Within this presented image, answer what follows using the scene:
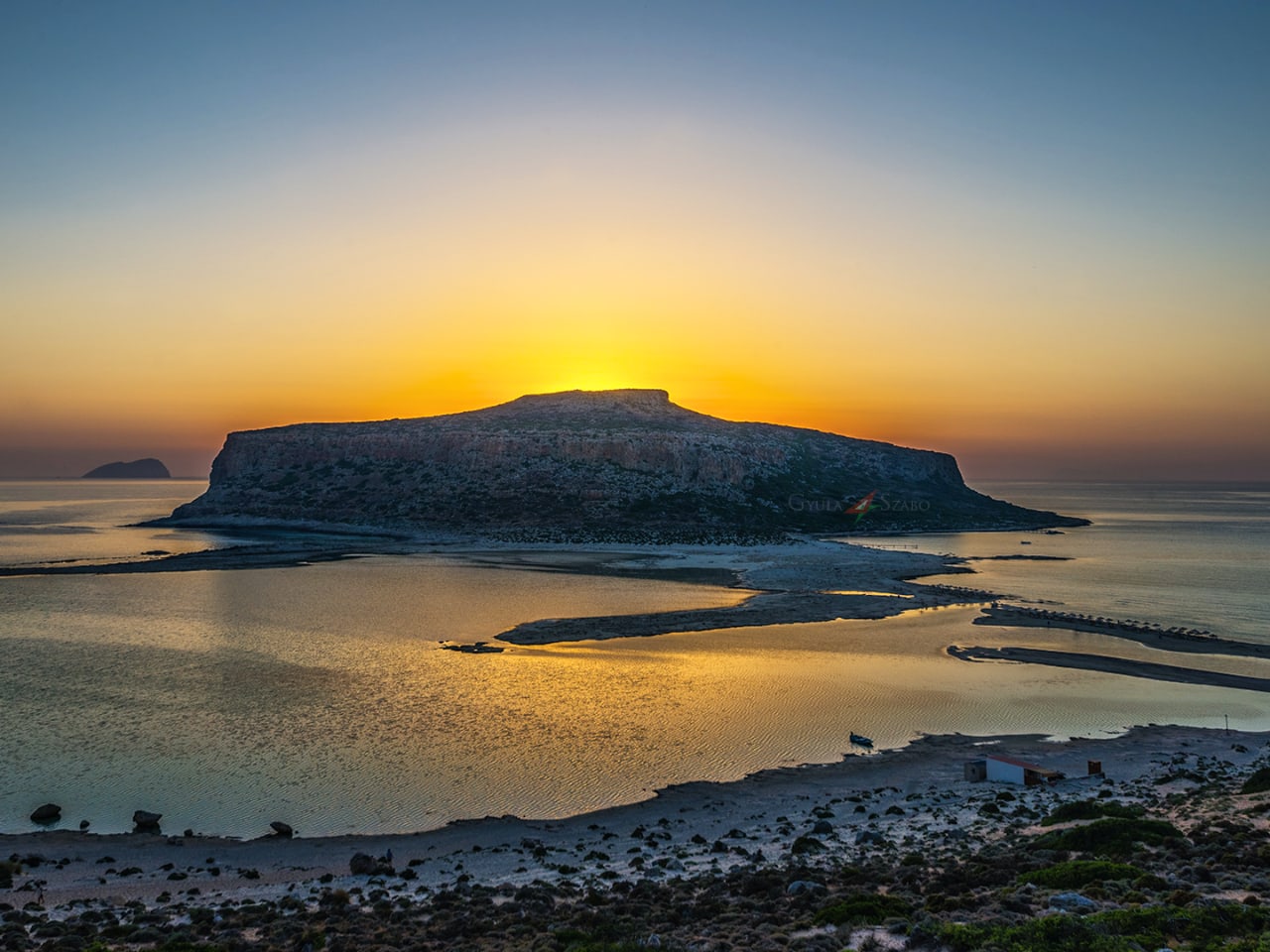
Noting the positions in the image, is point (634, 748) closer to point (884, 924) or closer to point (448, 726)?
point (448, 726)

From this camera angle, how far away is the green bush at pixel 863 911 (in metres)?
12.9

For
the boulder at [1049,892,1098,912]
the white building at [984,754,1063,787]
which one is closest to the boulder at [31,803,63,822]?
the boulder at [1049,892,1098,912]

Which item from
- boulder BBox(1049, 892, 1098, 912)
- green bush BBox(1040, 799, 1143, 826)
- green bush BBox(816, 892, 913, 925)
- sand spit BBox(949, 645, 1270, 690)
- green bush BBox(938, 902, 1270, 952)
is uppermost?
green bush BBox(938, 902, 1270, 952)

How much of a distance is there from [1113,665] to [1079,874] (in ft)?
95.6

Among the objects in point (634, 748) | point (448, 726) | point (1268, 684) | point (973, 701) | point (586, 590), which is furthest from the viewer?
point (586, 590)

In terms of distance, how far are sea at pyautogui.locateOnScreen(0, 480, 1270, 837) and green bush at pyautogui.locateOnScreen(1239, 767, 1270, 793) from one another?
26.5 feet

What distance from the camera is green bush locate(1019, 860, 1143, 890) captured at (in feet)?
45.1

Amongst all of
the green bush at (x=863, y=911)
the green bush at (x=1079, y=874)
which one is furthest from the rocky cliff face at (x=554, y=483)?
the green bush at (x=863, y=911)

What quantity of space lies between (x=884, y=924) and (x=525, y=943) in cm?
566

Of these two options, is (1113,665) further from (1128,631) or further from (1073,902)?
(1073,902)

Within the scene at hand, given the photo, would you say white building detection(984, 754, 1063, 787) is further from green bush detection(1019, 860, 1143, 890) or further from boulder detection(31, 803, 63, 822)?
boulder detection(31, 803, 63, 822)

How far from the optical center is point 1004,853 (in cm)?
1609

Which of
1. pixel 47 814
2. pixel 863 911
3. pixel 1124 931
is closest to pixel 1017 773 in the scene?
pixel 863 911

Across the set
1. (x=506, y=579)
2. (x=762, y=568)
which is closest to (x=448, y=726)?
(x=506, y=579)
